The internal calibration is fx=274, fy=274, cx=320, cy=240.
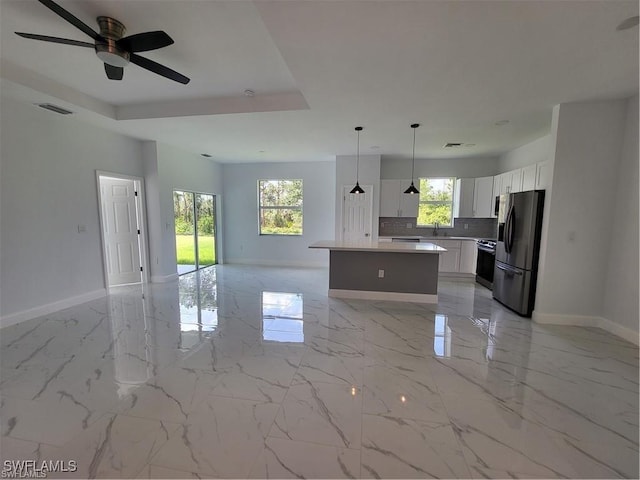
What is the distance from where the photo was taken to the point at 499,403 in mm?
1966

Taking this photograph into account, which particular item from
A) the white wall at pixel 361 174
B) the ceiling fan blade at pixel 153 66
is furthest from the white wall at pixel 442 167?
the ceiling fan blade at pixel 153 66

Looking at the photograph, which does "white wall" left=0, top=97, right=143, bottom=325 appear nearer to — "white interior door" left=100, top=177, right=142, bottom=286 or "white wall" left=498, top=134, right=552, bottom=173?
"white interior door" left=100, top=177, right=142, bottom=286

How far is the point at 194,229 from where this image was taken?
6371mm

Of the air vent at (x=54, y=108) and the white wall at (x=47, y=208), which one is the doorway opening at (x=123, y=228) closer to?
the white wall at (x=47, y=208)

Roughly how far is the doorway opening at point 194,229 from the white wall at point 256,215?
1.45 ft

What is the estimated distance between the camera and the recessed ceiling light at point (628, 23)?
5.91 feet

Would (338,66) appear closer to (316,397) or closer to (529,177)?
(316,397)

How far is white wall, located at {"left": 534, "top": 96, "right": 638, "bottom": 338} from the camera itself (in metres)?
3.13

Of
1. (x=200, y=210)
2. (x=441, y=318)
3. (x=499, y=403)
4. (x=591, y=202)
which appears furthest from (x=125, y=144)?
(x=591, y=202)

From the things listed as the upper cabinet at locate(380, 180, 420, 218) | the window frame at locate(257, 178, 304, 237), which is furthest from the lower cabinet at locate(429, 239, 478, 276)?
the window frame at locate(257, 178, 304, 237)

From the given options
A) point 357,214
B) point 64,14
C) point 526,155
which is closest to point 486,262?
point 526,155

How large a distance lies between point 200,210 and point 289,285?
3101 mm

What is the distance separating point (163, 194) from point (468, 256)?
6.18 m

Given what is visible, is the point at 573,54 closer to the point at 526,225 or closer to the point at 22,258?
the point at 526,225
